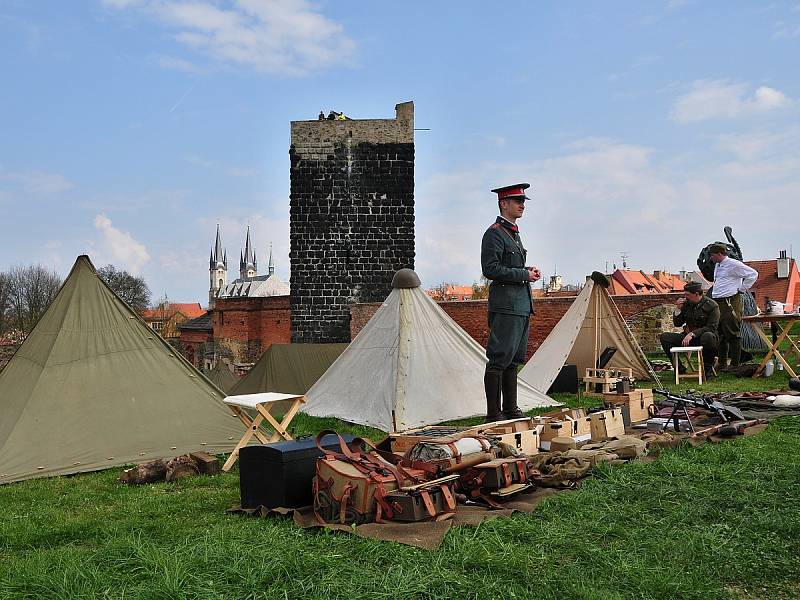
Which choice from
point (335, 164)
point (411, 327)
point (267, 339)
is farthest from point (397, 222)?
point (411, 327)

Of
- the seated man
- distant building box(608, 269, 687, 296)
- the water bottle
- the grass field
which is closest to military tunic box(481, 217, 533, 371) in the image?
the grass field

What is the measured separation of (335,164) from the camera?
63.6 ft

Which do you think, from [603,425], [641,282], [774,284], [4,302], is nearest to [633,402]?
[603,425]

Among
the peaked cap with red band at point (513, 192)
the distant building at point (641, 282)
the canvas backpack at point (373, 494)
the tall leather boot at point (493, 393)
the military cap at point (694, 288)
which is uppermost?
the distant building at point (641, 282)

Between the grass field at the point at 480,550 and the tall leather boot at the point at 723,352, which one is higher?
the tall leather boot at the point at 723,352

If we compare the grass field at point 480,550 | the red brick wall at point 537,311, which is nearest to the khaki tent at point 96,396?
the grass field at point 480,550

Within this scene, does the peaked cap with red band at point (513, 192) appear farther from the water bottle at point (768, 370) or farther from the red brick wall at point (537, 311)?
the red brick wall at point (537, 311)

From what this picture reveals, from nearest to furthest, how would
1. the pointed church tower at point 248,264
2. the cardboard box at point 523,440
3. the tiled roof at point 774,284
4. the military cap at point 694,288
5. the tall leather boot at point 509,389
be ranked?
1. the cardboard box at point 523,440
2. the tall leather boot at point 509,389
3. the military cap at point 694,288
4. the tiled roof at point 774,284
5. the pointed church tower at point 248,264

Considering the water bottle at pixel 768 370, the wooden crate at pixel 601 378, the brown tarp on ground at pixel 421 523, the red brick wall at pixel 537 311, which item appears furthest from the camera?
the red brick wall at pixel 537 311

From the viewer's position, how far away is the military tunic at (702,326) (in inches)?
373

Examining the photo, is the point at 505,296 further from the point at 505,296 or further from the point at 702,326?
the point at 702,326

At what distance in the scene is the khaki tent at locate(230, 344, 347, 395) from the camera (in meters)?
10.2

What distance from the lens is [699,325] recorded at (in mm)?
9805

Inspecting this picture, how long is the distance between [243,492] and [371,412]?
11.2ft
